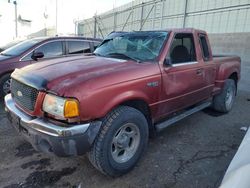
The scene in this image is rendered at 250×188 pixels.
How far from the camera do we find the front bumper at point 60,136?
2465 millimetres

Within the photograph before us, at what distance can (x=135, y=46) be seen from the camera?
12.6 feet

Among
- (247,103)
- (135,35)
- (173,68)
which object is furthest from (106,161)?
(247,103)

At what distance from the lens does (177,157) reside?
3.68 m

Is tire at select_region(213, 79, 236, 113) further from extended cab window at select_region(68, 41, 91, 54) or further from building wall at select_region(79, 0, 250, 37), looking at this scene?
building wall at select_region(79, 0, 250, 37)

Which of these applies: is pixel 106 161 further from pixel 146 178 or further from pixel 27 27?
pixel 27 27

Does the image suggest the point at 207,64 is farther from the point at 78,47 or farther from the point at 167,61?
the point at 78,47

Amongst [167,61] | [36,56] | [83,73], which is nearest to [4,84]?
[36,56]

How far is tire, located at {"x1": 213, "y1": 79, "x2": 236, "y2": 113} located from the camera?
559 centimetres

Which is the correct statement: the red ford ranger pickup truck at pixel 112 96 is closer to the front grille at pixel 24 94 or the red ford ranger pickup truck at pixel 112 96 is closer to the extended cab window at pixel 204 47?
the front grille at pixel 24 94

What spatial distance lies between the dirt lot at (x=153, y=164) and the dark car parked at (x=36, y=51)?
5.40ft

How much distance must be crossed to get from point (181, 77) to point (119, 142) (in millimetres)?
1532

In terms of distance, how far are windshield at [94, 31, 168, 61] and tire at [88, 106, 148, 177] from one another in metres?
0.95

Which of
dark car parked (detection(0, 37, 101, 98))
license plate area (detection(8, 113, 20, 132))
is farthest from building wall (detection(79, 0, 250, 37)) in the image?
license plate area (detection(8, 113, 20, 132))

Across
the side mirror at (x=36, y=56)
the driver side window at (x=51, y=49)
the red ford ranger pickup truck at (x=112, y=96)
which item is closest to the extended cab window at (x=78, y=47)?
the driver side window at (x=51, y=49)
